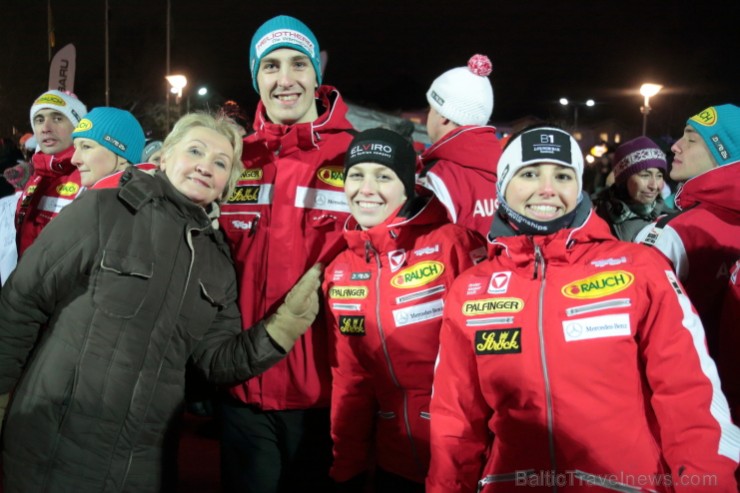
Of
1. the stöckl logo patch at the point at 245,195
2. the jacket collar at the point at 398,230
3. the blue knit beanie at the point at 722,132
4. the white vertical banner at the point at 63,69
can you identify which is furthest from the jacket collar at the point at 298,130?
the white vertical banner at the point at 63,69

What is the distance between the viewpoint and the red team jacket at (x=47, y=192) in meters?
5.60

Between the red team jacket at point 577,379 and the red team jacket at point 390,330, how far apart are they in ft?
0.95

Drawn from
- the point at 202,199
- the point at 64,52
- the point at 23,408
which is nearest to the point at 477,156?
the point at 202,199

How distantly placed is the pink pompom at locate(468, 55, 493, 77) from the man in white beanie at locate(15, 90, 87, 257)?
3.51 metres

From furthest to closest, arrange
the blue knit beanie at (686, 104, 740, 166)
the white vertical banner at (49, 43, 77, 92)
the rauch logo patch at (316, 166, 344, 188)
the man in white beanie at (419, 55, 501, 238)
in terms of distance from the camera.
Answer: the white vertical banner at (49, 43, 77, 92) < the man in white beanie at (419, 55, 501, 238) < the rauch logo patch at (316, 166, 344, 188) < the blue knit beanie at (686, 104, 740, 166)

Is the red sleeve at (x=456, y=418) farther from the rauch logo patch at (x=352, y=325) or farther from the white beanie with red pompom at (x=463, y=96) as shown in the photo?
the white beanie with red pompom at (x=463, y=96)

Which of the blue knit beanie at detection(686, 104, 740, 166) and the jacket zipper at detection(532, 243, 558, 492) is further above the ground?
the blue knit beanie at detection(686, 104, 740, 166)

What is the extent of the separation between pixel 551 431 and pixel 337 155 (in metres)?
1.82

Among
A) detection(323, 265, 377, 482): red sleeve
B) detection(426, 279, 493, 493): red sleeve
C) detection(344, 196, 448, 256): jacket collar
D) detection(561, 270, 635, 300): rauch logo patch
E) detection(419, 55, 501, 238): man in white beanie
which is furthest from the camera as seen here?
detection(419, 55, 501, 238): man in white beanie

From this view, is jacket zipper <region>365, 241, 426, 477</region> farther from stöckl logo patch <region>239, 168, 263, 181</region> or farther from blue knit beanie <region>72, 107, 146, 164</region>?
blue knit beanie <region>72, 107, 146, 164</region>

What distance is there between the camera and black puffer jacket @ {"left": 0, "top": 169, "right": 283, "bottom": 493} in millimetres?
2566

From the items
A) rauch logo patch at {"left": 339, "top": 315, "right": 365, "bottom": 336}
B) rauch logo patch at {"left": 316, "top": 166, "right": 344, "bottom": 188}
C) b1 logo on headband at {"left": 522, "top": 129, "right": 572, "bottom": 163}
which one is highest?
rauch logo patch at {"left": 316, "top": 166, "right": 344, "bottom": 188}

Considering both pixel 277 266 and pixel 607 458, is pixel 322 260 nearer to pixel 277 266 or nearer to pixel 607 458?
pixel 277 266
